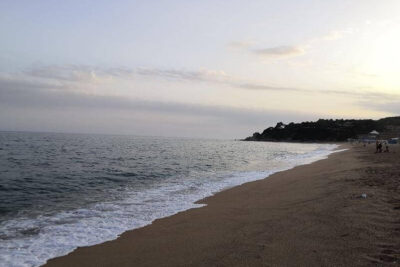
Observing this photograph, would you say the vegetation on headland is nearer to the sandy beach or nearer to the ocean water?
the ocean water

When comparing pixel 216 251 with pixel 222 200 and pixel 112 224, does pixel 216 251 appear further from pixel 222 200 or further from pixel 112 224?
pixel 222 200

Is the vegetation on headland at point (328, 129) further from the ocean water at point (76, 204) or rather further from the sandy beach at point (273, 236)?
the sandy beach at point (273, 236)

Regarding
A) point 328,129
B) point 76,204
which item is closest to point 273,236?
point 76,204

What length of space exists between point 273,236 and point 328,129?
411 ft

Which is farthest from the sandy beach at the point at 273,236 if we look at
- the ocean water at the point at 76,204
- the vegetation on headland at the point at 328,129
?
the vegetation on headland at the point at 328,129

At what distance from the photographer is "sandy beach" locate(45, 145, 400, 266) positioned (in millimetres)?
5938

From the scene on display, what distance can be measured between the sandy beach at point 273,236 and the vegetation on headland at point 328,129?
106 meters

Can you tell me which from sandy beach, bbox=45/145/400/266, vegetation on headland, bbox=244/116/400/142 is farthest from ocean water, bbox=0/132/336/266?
vegetation on headland, bbox=244/116/400/142

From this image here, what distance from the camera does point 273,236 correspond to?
725cm

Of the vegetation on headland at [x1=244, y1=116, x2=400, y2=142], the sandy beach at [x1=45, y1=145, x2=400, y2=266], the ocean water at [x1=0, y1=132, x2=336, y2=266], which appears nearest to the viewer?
the sandy beach at [x1=45, y1=145, x2=400, y2=266]

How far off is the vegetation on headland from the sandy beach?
106448 millimetres

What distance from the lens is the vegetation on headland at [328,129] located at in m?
112

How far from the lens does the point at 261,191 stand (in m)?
14.7

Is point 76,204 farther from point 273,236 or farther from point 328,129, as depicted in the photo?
point 328,129
